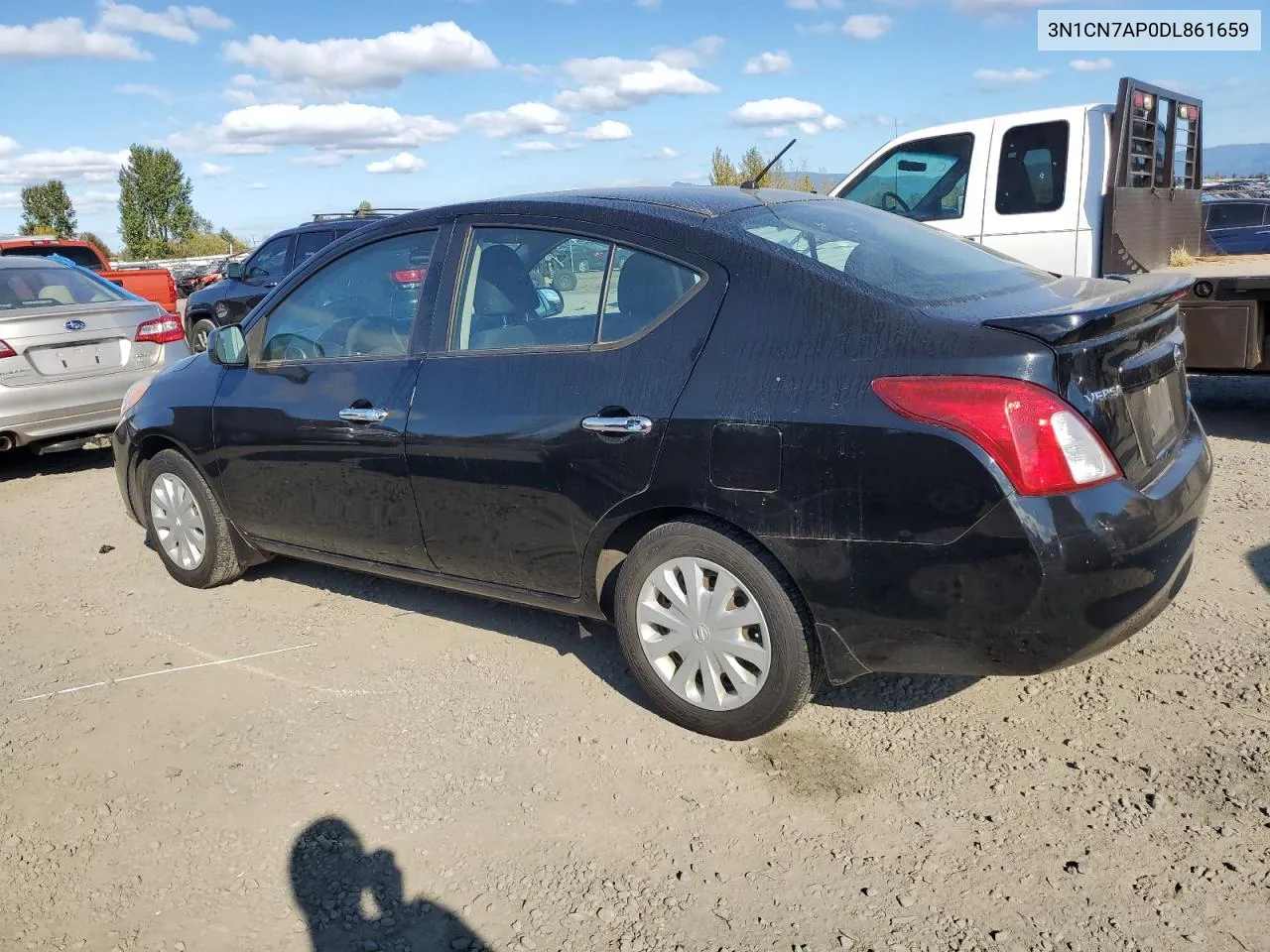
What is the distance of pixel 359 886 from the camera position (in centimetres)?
281

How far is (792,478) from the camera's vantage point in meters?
2.95

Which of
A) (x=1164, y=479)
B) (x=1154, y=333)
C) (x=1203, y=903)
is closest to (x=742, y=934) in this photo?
(x=1203, y=903)

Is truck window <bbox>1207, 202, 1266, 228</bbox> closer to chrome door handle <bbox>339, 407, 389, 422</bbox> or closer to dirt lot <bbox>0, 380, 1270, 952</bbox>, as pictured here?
dirt lot <bbox>0, 380, 1270, 952</bbox>

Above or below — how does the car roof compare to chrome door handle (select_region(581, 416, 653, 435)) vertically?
above

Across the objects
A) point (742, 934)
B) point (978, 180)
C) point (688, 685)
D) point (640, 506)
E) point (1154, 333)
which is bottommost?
point (742, 934)

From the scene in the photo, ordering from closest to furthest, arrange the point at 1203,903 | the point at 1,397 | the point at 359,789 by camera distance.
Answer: the point at 1203,903 → the point at 359,789 → the point at 1,397

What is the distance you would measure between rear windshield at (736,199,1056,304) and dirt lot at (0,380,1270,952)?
137 cm

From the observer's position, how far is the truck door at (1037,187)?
7.08m

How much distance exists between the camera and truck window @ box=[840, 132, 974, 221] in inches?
299

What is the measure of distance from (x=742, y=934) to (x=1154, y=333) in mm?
2108

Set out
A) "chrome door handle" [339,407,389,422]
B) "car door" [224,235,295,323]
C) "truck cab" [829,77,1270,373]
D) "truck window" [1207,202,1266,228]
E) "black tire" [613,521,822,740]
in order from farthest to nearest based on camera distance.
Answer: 1. "truck window" [1207,202,1266,228]
2. "car door" [224,235,295,323]
3. "truck cab" [829,77,1270,373]
4. "chrome door handle" [339,407,389,422]
5. "black tire" [613,521,822,740]

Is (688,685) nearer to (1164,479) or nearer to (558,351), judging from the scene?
(558,351)


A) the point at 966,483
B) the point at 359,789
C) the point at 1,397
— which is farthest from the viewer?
the point at 1,397

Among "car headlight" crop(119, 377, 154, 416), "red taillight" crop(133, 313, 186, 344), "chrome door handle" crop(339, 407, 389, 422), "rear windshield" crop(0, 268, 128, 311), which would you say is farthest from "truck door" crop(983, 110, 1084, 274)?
"rear windshield" crop(0, 268, 128, 311)
